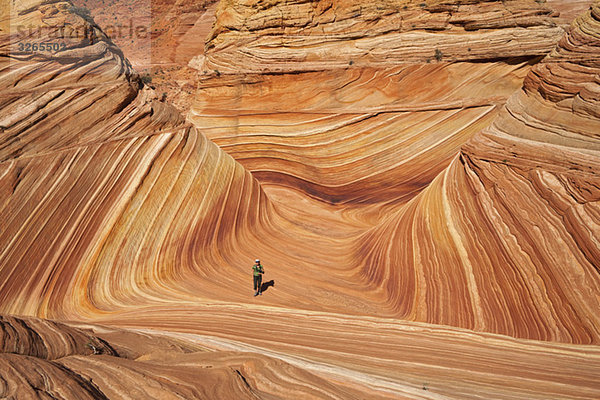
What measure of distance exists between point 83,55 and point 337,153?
6964 millimetres

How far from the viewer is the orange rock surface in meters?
3.58

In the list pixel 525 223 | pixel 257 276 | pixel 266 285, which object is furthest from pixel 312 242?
pixel 525 223

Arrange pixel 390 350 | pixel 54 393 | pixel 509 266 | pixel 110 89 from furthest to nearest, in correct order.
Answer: pixel 110 89, pixel 509 266, pixel 390 350, pixel 54 393

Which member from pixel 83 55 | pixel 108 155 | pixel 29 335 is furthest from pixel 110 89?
pixel 29 335

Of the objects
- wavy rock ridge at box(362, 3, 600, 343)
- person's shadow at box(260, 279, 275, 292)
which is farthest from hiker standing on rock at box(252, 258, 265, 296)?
wavy rock ridge at box(362, 3, 600, 343)

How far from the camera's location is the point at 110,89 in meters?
7.44

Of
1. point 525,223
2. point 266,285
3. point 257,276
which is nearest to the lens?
point 525,223

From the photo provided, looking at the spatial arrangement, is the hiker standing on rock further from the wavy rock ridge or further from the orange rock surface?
the wavy rock ridge

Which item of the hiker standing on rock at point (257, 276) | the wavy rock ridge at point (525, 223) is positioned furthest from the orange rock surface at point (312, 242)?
the hiker standing on rock at point (257, 276)

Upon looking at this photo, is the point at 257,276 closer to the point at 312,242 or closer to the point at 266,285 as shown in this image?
the point at 266,285

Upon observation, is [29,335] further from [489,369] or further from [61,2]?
[61,2]

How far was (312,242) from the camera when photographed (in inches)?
372

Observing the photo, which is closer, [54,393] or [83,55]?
[54,393]

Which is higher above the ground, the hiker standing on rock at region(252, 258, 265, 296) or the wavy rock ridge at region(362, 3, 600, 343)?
the wavy rock ridge at region(362, 3, 600, 343)
